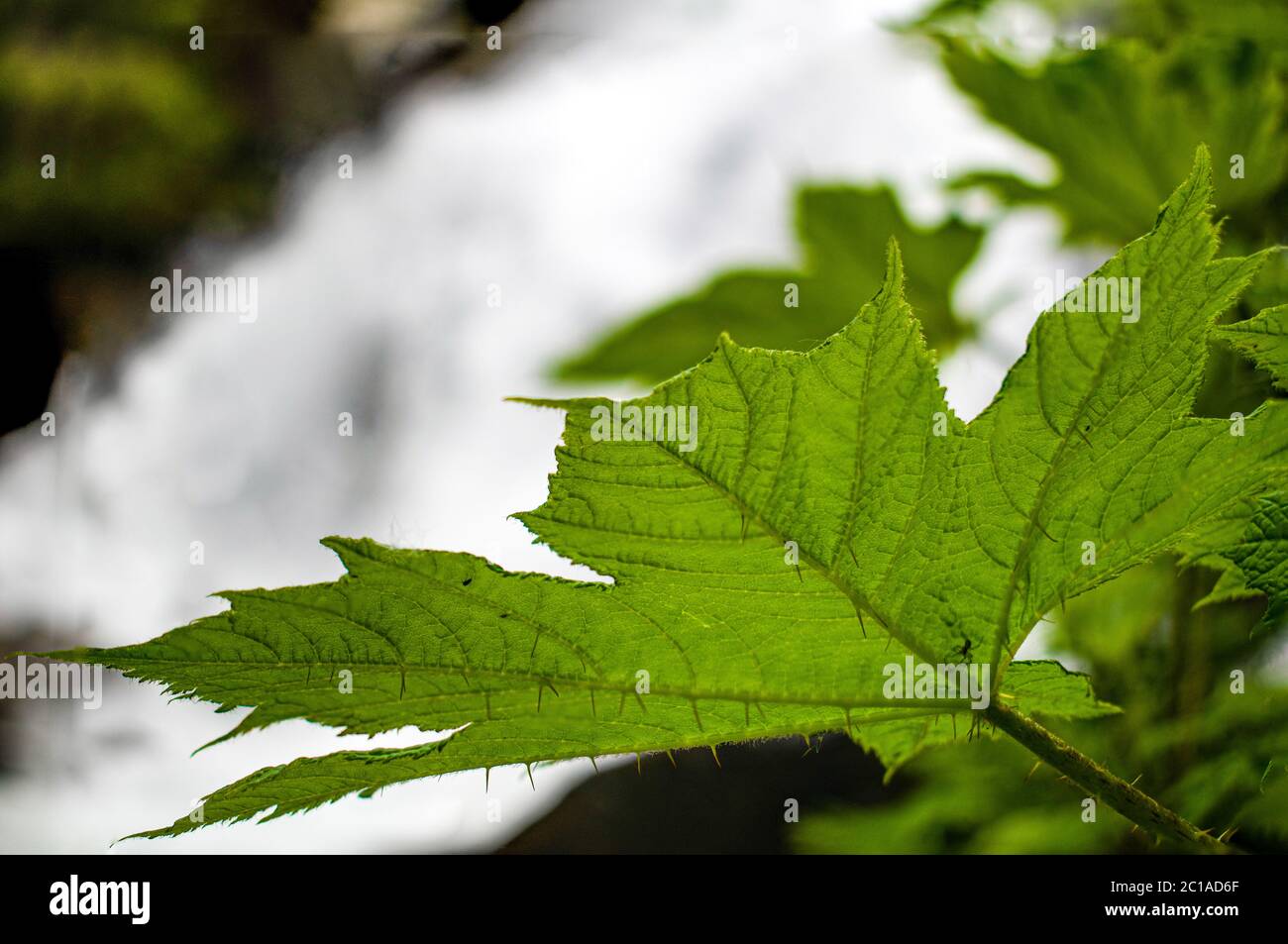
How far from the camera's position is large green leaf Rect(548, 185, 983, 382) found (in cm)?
79

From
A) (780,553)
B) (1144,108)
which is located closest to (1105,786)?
(780,553)

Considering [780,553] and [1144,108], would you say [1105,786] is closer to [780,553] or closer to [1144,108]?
[780,553]

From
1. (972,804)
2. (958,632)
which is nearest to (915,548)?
(958,632)

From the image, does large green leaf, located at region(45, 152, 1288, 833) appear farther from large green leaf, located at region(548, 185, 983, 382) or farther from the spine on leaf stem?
large green leaf, located at region(548, 185, 983, 382)

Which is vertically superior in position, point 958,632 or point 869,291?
point 869,291

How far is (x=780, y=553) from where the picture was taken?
0.31 meters

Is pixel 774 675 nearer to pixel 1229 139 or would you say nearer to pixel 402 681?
pixel 402 681

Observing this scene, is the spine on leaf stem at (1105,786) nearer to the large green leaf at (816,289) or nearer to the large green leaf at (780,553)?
the large green leaf at (780,553)

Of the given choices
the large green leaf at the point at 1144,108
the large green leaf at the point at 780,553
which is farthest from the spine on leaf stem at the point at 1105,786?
the large green leaf at the point at 1144,108

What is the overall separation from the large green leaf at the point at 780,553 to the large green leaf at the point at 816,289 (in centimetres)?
49

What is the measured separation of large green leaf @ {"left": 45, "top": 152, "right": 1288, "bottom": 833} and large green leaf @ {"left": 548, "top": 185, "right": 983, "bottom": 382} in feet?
1.59

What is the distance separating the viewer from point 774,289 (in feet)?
2.62

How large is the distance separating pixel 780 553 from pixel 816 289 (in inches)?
20.7
